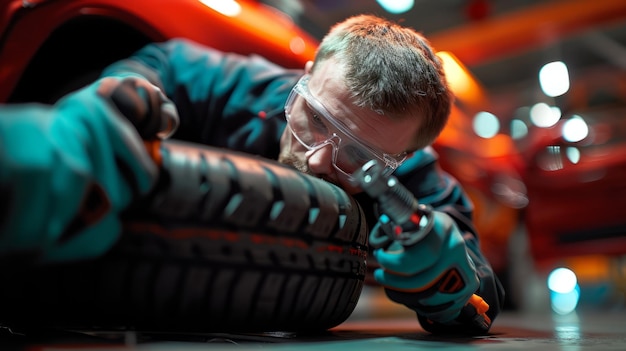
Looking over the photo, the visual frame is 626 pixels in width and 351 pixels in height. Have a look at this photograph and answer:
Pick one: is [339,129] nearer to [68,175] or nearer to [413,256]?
[413,256]

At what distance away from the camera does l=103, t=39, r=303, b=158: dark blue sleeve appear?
1034mm

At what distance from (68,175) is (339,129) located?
1.47ft

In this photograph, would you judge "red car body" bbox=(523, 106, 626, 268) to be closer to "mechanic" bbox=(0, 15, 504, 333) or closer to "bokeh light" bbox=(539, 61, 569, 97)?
"bokeh light" bbox=(539, 61, 569, 97)

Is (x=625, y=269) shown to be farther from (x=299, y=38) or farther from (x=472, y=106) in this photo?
(x=299, y=38)

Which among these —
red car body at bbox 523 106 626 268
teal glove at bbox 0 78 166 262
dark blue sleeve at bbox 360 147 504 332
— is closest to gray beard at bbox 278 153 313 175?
dark blue sleeve at bbox 360 147 504 332

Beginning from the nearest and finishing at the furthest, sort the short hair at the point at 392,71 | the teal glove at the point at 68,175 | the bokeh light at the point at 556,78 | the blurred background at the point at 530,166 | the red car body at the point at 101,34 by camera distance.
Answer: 1. the teal glove at the point at 68,175
2. the short hair at the point at 392,71
3. the red car body at the point at 101,34
4. the blurred background at the point at 530,166
5. the bokeh light at the point at 556,78

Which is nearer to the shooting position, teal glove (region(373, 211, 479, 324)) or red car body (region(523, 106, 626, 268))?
teal glove (region(373, 211, 479, 324))

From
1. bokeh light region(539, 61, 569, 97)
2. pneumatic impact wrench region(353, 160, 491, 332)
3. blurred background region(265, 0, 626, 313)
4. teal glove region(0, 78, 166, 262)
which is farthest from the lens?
bokeh light region(539, 61, 569, 97)

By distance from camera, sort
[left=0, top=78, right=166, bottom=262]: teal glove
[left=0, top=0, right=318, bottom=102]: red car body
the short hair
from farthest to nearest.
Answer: [left=0, top=0, right=318, bottom=102]: red car body, the short hair, [left=0, top=78, right=166, bottom=262]: teal glove

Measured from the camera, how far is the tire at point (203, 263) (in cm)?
46

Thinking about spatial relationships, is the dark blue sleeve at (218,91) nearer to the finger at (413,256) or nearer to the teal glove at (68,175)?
the finger at (413,256)

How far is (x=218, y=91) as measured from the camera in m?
1.06

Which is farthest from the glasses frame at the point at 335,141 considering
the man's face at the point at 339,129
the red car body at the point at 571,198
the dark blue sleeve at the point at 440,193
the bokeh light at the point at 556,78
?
the bokeh light at the point at 556,78

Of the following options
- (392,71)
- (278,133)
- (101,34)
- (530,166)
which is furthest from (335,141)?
(530,166)
